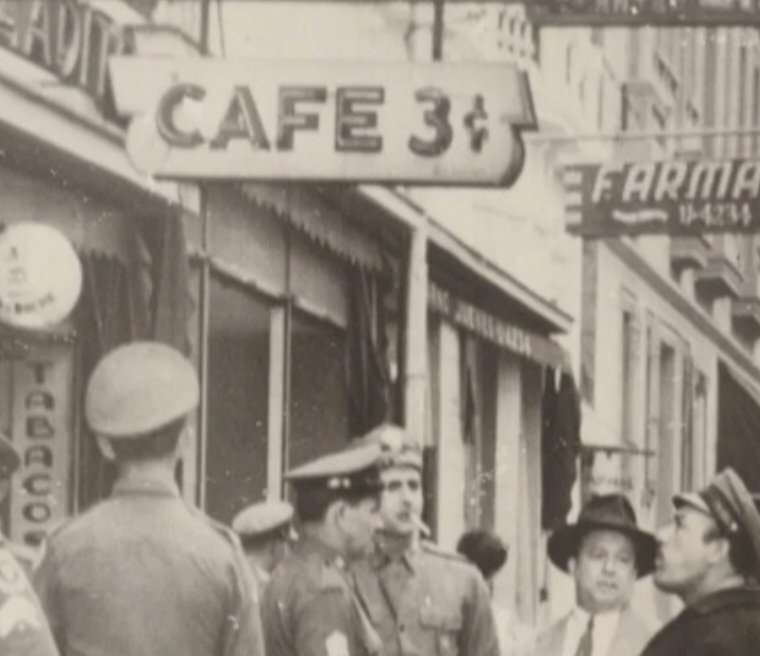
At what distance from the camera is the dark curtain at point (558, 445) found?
1427 cm

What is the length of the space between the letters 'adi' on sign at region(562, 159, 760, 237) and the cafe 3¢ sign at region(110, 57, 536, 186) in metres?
2.68

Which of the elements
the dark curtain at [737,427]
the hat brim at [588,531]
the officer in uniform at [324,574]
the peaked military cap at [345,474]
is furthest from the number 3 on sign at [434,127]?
the dark curtain at [737,427]

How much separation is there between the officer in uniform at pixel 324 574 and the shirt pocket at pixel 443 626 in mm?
760

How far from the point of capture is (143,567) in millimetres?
5348

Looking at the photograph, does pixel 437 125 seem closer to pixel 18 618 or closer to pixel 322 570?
pixel 322 570

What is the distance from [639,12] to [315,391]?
2.66m

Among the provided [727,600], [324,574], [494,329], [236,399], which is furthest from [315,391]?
[727,600]

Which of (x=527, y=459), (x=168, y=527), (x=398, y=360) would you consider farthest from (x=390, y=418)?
(x=168, y=527)

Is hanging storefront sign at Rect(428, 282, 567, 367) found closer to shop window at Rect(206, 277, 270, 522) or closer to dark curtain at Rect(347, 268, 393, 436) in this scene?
dark curtain at Rect(347, 268, 393, 436)

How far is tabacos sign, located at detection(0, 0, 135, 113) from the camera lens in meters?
8.47

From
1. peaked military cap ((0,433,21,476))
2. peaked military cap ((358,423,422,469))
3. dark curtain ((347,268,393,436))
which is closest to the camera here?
peaked military cap ((0,433,21,476))

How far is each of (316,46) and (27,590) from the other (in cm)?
656

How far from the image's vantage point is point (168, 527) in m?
5.36

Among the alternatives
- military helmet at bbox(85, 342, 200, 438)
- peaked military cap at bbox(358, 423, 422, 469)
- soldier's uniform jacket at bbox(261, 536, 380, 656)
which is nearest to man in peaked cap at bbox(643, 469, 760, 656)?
soldier's uniform jacket at bbox(261, 536, 380, 656)
